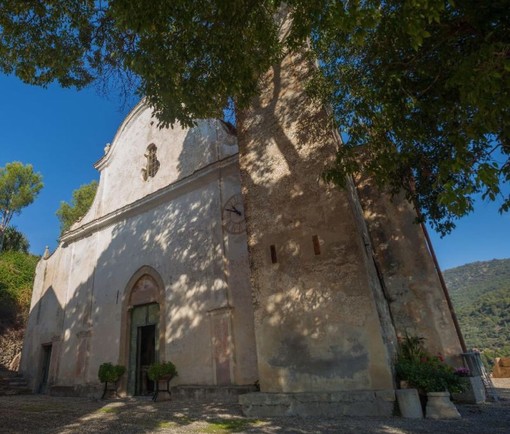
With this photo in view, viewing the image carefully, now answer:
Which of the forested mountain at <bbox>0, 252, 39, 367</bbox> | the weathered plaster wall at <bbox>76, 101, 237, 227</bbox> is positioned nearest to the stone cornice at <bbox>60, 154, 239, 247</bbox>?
the weathered plaster wall at <bbox>76, 101, 237, 227</bbox>

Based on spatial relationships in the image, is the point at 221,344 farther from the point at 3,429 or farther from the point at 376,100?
the point at 376,100

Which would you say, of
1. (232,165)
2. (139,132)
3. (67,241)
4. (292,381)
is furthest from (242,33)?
(67,241)

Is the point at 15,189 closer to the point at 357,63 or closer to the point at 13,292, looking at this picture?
the point at 13,292

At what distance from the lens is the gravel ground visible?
14.3ft

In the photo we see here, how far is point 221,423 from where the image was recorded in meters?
5.35

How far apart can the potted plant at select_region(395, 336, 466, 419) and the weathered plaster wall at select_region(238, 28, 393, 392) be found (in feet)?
1.47

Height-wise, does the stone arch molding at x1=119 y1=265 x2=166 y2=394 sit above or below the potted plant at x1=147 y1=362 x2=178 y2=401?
above

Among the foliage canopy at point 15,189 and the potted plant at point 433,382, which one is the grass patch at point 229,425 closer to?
the potted plant at point 433,382

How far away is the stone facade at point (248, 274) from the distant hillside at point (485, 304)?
2427 cm

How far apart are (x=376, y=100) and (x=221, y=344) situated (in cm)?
680

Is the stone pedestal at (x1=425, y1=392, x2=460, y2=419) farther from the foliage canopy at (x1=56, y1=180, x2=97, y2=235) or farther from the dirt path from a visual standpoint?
the foliage canopy at (x1=56, y1=180, x2=97, y2=235)

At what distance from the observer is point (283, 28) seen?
8641mm

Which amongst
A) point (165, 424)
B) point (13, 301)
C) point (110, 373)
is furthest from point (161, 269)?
point (13, 301)

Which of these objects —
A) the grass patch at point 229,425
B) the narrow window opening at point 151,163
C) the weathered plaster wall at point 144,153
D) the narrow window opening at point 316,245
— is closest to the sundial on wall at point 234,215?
the weathered plaster wall at point 144,153
